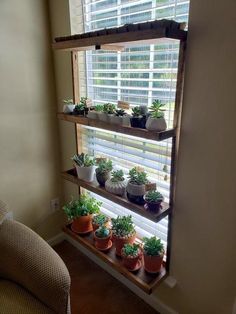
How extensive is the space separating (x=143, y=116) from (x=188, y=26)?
1.32 ft

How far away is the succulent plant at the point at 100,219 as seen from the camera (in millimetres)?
1575

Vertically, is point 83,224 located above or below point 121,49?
below

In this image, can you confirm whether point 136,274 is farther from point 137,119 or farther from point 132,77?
point 132,77

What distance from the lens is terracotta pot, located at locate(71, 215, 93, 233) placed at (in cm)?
159

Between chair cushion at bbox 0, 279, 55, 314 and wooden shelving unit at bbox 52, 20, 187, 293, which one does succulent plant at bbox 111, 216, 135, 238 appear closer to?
wooden shelving unit at bbox 52, 20, 187, 293

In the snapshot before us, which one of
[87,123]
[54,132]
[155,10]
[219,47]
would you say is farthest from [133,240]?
[155,10]

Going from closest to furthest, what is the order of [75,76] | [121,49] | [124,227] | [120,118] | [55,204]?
[120,118], [121,49], [124,227], [75,76], [55,204]

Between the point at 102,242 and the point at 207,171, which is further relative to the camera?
the point at 102,242

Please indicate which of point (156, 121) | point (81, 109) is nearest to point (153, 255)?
point (156, 121)

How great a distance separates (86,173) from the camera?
4.91 feet

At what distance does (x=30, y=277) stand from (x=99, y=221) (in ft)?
1.95

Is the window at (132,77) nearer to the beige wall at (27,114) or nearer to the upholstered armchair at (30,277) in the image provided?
the beige wall at (27,114)

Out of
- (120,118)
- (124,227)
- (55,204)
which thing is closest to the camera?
(120,118)

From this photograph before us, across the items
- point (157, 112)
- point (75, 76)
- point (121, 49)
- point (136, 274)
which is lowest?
point (136, 274)
